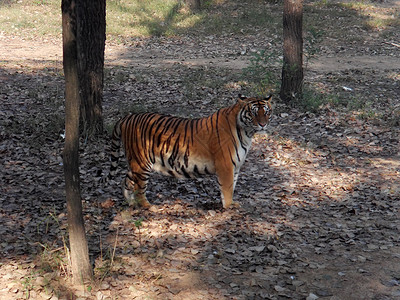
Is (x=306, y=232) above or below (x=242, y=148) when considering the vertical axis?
below

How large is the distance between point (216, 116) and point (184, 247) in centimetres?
183

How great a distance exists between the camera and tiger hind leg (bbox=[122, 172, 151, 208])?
6133 millimetres

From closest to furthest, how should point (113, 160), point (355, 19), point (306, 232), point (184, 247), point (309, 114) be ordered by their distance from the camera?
1. point (184, 247)
2. point (306, 232)
3. point (113, 160)
4. point (309, 114)
5. point (355, 19)

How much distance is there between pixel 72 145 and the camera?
419 cm

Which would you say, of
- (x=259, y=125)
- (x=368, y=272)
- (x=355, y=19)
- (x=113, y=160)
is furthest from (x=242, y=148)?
(x=355, y=19)

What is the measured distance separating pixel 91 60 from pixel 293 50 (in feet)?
16.6

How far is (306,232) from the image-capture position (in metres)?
6.02

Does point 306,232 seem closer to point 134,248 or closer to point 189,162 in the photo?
point 189,162

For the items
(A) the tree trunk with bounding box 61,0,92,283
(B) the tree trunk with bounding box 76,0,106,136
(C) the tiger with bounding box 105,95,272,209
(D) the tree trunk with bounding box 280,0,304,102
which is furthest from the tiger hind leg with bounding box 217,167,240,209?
(D) the tree trunk with bounding box 280,0,304,102

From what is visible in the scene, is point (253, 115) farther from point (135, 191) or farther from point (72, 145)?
point (72, 145)

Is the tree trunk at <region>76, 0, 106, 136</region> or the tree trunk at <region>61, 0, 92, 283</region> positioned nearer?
the tree trunk at <region>61, 0, 92, 283</region>

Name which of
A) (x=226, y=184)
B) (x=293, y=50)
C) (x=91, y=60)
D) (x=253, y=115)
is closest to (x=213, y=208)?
(x=226, y=184)

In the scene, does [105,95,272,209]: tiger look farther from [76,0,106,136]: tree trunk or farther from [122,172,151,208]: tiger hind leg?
[76,0,106,136]: tree trunk

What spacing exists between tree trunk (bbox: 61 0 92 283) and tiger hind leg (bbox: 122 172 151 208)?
1.83 metres
